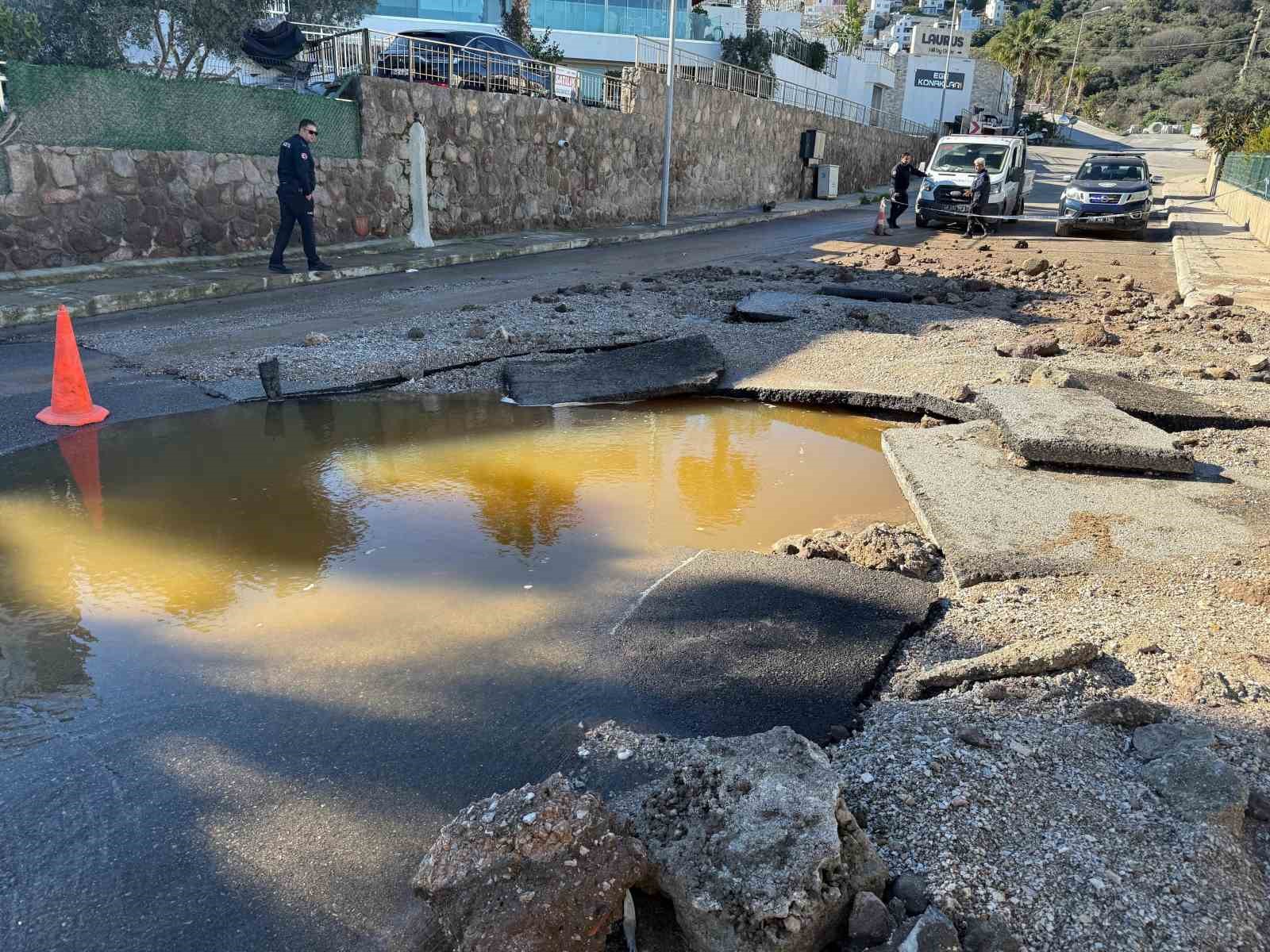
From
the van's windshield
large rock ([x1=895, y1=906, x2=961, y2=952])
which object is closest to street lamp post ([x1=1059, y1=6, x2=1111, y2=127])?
the van's windshield

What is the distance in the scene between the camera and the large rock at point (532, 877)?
7.00 ft

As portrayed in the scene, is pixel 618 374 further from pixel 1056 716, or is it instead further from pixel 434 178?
pixel 434 178

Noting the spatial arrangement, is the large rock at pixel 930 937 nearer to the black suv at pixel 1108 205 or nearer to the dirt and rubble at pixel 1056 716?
the dirt and rubble at pixel 1056 716

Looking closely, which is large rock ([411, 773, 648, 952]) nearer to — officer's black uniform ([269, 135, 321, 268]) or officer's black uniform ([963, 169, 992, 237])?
officer's black uniform ([269, 135, 321, 268])

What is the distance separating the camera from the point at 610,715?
3365 millimetres

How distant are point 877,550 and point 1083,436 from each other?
201 cm

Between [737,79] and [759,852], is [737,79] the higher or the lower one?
the higher one

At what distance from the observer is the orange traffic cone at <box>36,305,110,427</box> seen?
6.50 m

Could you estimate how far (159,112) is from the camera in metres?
12.7

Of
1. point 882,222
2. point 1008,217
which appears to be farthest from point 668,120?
point 1008,217

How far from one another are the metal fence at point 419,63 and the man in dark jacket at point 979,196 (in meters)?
9.61

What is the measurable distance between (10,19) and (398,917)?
58.7 ft

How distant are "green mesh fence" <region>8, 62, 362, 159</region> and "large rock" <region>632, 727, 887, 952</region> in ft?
40.8

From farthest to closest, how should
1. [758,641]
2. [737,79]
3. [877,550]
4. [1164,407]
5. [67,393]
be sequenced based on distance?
[737,79], [1164,407], [67,393], [877,550], [758,641]
